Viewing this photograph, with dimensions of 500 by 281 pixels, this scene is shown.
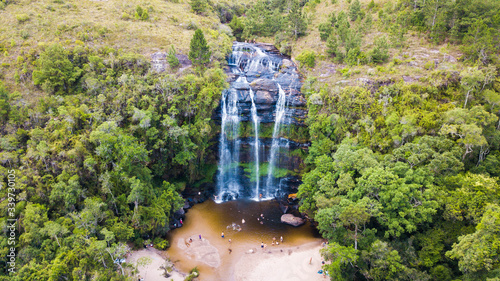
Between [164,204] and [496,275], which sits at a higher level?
[496,275]

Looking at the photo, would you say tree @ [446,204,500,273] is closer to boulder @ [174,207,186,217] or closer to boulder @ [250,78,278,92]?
boulder @ [250,78,278,92]

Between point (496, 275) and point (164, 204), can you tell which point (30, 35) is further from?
point (496, 275)

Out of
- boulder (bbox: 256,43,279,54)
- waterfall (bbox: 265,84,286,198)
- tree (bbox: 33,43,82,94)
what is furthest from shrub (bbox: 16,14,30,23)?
waterfall (bbox: 265,84,286,198)

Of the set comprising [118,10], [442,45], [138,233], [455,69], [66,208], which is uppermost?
[118,10]

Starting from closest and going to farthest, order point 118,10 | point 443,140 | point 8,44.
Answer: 1. point 443,140
2. point 8,44
3. point 118,10

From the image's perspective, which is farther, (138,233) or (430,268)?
(138,233)

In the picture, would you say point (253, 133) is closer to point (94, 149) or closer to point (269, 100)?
point (269, 100)

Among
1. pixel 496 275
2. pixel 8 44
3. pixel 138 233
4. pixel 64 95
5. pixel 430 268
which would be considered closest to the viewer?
pixel 496 275

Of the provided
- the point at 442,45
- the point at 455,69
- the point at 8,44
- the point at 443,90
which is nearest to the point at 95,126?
the point at 8,44
